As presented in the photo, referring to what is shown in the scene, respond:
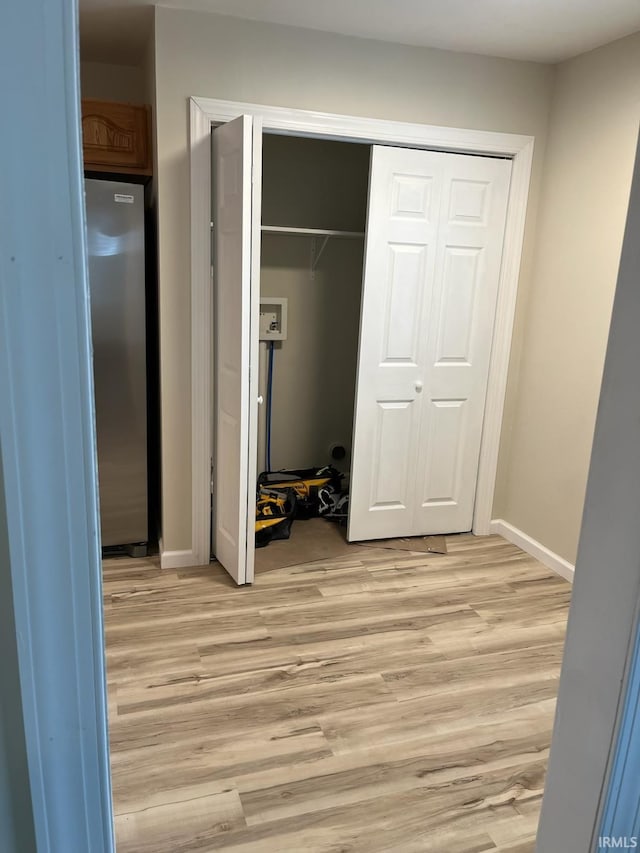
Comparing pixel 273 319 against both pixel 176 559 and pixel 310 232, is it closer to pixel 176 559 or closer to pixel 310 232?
pixel 310 232

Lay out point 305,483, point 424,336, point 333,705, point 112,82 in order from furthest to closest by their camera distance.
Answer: point 305,483 < point 112,82 < point 424,336 < point 333,705

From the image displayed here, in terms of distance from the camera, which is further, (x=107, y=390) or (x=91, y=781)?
(x=107, y=390)

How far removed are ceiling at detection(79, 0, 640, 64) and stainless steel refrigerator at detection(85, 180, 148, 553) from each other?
2.36 feet

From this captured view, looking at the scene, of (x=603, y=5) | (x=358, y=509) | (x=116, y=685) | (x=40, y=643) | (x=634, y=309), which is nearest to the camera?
(x=40, y=643)

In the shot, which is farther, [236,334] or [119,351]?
[119,351]

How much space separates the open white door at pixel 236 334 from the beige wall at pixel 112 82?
1.07m

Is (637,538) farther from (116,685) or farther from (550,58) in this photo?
(550,58)

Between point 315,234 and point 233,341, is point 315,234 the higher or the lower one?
the higher one

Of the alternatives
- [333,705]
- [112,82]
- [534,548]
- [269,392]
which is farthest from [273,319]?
[333,705]

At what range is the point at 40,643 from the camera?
822mm

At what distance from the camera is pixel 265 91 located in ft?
9.66

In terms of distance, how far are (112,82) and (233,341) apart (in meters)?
1.85

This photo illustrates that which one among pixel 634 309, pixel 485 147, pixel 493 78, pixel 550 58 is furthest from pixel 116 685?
pixel 550 58

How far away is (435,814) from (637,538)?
1.24 m
